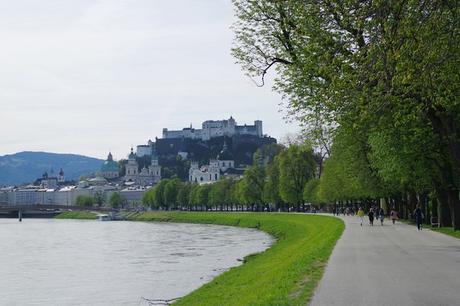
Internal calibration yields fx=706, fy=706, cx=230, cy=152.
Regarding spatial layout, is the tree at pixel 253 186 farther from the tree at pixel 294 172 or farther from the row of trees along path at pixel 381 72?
the row of trees along path at pixel 381 72

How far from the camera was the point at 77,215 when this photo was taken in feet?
610

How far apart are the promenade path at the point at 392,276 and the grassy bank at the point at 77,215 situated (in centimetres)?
15766

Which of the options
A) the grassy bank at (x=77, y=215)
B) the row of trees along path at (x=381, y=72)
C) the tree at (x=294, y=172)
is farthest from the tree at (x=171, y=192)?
the row of trees along path at (x=381, y=72)

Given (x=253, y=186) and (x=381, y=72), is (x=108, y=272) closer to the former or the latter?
(x=381, y=72)

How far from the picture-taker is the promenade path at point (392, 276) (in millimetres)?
13055

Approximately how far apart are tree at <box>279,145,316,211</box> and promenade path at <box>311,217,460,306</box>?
6936 cm

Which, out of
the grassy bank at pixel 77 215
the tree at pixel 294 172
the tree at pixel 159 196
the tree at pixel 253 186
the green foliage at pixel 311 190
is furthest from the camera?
the grassy bank at pixel 77 215

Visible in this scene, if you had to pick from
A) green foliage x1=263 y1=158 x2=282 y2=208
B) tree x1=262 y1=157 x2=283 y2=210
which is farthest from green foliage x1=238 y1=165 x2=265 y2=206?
green foliage x1=263 y1=158 x2=282 y2=208

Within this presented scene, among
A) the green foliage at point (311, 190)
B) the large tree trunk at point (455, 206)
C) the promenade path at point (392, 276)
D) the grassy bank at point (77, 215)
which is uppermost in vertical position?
the green foliage at point (311, 190)

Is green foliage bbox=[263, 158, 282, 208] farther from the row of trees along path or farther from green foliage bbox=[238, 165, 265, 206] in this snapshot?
the row of trees along path

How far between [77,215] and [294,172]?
10246cm

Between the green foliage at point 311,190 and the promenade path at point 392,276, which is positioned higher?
the green foliage at point 311,190

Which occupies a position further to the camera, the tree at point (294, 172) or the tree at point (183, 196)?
the tree at point (183, 196)

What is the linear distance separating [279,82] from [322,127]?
9.70ft
